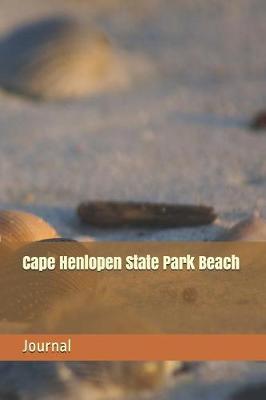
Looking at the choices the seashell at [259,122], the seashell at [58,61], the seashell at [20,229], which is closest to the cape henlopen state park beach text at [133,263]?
the seashell at [20,229]

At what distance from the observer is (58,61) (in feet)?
14.1

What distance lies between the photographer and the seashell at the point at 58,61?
4.21m

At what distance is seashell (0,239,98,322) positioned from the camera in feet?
6.95

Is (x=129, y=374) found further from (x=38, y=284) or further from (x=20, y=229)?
(x=20, y=229)

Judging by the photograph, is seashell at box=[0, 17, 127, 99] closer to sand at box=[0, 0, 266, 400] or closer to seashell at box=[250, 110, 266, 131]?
sand at box=[0, 0, 266, 400]

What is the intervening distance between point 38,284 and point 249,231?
0.63 meters

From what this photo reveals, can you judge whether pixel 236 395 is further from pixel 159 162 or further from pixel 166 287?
pixel 159 162

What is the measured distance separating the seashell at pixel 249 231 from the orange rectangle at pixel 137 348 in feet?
1.78

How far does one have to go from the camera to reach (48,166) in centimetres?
333

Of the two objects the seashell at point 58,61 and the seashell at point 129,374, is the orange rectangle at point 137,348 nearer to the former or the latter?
the seashell at point 129,374

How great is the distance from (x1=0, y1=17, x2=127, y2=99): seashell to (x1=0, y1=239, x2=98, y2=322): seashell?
2015 mm

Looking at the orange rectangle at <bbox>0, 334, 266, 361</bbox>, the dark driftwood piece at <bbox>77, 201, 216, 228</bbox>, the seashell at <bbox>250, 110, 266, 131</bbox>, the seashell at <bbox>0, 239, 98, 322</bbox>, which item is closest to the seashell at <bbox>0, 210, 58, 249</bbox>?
the seashell at <bbox>0, 239, 98, 322</bbox>

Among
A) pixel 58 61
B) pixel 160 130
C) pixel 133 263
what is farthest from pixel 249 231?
pixel 58 61

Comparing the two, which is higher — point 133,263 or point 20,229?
point 20,229
